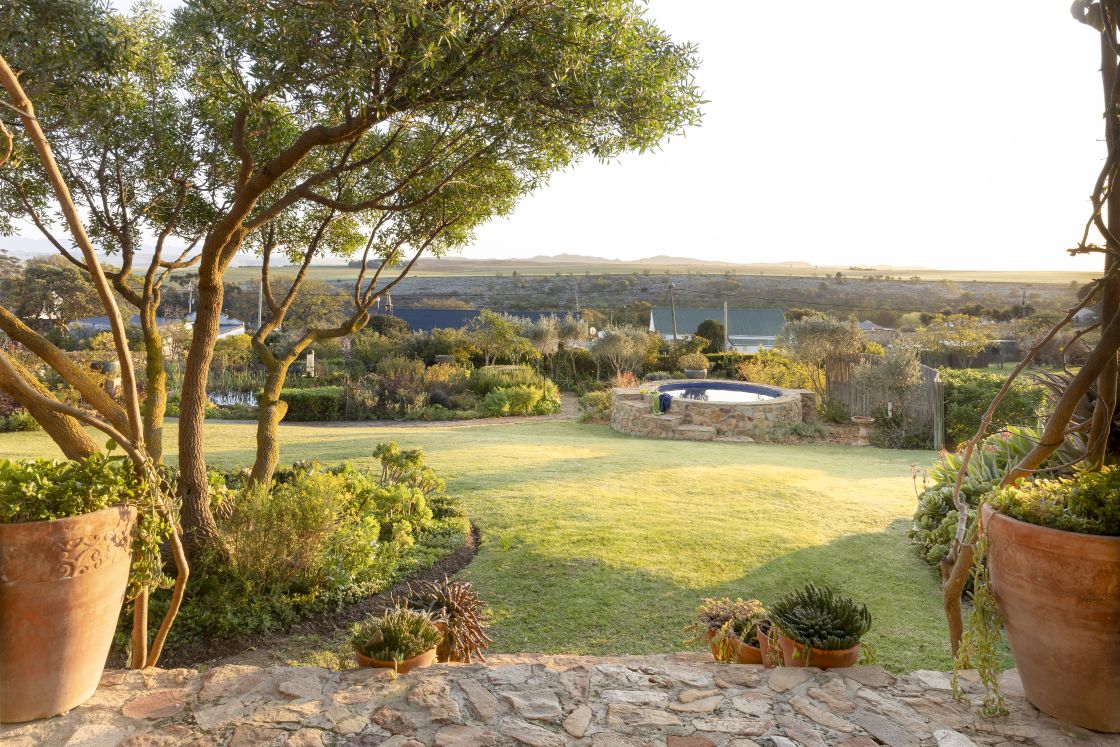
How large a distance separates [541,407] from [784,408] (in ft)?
20.3

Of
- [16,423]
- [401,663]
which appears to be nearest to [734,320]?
[16,423]

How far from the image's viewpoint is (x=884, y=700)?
2.55m

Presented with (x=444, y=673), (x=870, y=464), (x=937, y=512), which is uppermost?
(x=444, y=673)

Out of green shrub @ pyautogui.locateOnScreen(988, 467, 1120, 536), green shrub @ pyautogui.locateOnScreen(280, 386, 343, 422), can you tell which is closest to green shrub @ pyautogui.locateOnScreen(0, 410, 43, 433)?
green shrub @ pyautogui.locateOnScreen(280, 386, 343, 422)

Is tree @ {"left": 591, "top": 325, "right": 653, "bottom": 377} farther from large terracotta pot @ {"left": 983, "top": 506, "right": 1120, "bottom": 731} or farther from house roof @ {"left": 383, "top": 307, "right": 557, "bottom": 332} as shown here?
large terracotta pot @ {"left": 983, "top": 506, "right": 1120, "bottom": 731}

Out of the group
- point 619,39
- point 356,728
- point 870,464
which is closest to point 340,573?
point 356,728

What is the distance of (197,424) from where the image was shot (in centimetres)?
442

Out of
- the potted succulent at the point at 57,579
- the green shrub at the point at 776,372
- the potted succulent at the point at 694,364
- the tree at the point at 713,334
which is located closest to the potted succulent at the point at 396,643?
the potted succulent at the point at 57,579

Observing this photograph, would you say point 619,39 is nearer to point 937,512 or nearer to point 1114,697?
point 1114,697

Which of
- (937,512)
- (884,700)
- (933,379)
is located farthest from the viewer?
(933,379)

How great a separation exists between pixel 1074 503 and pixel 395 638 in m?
2.49

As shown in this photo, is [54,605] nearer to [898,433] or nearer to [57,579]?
[57,579]

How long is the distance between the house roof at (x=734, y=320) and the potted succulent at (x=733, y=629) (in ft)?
119

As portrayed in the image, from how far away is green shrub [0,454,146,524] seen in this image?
7.06 feet
